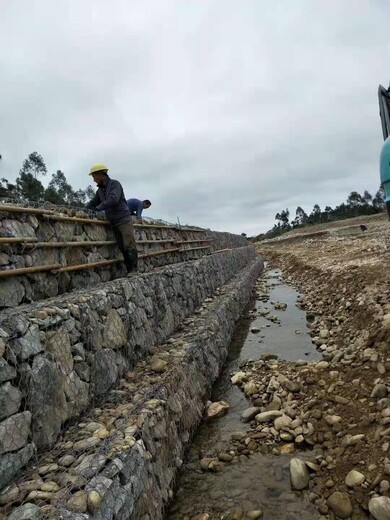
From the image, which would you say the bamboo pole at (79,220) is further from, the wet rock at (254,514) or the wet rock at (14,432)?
the wet rock at (254,514)

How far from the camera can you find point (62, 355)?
4.20 m

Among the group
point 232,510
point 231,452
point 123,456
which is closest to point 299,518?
point 232,510

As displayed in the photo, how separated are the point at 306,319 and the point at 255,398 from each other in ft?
19.3

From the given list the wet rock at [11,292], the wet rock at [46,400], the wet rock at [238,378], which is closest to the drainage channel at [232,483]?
the wet rock at [238,378]

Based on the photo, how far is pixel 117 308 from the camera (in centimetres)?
591

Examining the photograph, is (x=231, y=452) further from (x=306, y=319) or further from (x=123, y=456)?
(x=306, y=319)

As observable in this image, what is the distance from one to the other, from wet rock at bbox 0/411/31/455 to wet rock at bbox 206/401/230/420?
3.48 metres

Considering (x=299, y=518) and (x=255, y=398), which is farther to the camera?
(x=255, y=398)

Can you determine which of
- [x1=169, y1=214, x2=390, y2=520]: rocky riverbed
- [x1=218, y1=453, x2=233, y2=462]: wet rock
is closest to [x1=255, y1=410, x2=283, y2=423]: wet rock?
[x1=169, y1=214, x2=390, y2=520]: rocky riverbed

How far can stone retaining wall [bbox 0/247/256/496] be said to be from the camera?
131 inches

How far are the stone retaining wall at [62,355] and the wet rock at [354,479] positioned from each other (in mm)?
3053

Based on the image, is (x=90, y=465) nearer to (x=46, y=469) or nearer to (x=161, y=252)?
(x=46, y=469)

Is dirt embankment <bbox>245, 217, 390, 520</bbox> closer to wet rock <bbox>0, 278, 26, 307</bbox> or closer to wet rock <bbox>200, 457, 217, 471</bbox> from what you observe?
wet rock <bbox>200, 457, 217, 471</bbox>

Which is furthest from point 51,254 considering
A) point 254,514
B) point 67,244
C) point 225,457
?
point 254,514
